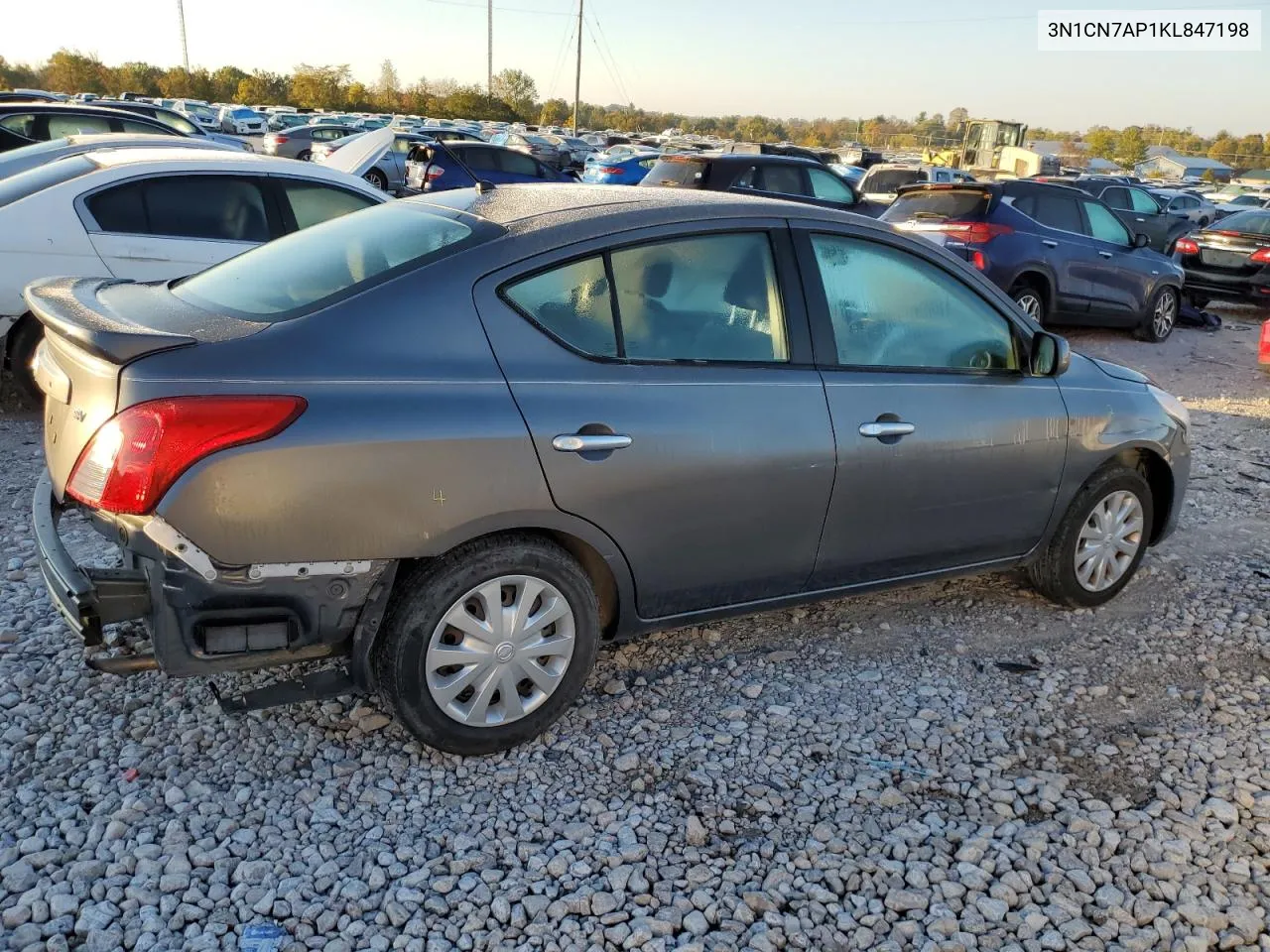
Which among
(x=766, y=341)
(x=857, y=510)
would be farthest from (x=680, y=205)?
(x=857, y=510)

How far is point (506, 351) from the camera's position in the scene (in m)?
2.96

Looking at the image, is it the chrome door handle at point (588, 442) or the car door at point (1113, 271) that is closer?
the chrome door handle at point (588, 442)

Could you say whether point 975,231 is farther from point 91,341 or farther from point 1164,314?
point 91,341

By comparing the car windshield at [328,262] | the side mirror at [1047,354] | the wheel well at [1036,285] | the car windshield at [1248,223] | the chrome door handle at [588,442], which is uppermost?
the car windshield at [328,262]

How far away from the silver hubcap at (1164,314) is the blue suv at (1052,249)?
0.04 ft

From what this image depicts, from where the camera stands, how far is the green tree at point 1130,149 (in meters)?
72.6

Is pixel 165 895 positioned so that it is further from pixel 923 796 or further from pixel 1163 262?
pixel 1163 262

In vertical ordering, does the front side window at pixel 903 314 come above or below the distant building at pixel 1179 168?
below

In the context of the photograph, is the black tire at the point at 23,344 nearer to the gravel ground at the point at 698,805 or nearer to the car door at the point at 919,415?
the gravel ground at the point at 698,805

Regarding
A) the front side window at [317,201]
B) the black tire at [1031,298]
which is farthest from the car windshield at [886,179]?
the front side window at [317,201]

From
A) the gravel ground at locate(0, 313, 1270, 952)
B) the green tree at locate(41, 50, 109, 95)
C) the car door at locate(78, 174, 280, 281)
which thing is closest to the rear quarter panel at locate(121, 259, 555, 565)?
the gravel ground at locate(0, 313, 1270, 952)

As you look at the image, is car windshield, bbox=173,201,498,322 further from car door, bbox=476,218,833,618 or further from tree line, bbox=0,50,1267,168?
tree line, bbox=0,50,1267,168

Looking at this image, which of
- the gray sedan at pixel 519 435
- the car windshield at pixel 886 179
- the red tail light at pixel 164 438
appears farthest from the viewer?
the car windshield at pixel 886 179

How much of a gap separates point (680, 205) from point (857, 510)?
125 cm
